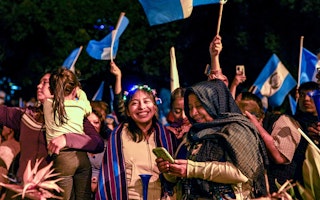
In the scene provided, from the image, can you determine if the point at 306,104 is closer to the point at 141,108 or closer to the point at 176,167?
the point at 141,108

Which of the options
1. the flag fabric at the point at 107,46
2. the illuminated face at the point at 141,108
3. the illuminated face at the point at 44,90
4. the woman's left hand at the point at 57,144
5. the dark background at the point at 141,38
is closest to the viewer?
the woman's left hand at the point at 57,144

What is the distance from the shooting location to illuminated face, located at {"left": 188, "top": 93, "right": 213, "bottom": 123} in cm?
530

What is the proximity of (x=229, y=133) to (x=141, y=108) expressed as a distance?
121cm

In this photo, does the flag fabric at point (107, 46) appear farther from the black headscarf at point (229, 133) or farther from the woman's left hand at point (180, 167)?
the woman's left hand at point (180, 167)

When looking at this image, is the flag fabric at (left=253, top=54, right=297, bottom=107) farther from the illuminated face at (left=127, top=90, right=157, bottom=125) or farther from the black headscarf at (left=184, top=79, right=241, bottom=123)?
the black headscarf at (left=184, top=79, right=241, bottom=123)

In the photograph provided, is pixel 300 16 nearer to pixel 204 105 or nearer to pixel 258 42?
pixel 258 42

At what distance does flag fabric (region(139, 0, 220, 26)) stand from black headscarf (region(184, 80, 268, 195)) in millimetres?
2499

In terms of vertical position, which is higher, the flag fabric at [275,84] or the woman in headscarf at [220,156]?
the flag fabric at [275,84]

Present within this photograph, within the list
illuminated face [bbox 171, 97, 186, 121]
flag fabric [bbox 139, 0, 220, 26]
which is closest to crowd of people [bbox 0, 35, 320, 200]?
illuminated face [bbox 171, 97, 186, 121]

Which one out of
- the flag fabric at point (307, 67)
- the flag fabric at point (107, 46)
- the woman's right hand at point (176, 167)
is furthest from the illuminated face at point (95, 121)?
the flag fabric at point (307, 67)

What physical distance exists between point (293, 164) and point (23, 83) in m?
16.6

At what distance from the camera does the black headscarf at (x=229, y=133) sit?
5035mm

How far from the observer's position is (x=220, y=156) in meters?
5.11

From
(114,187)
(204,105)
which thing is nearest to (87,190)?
(114,187)
